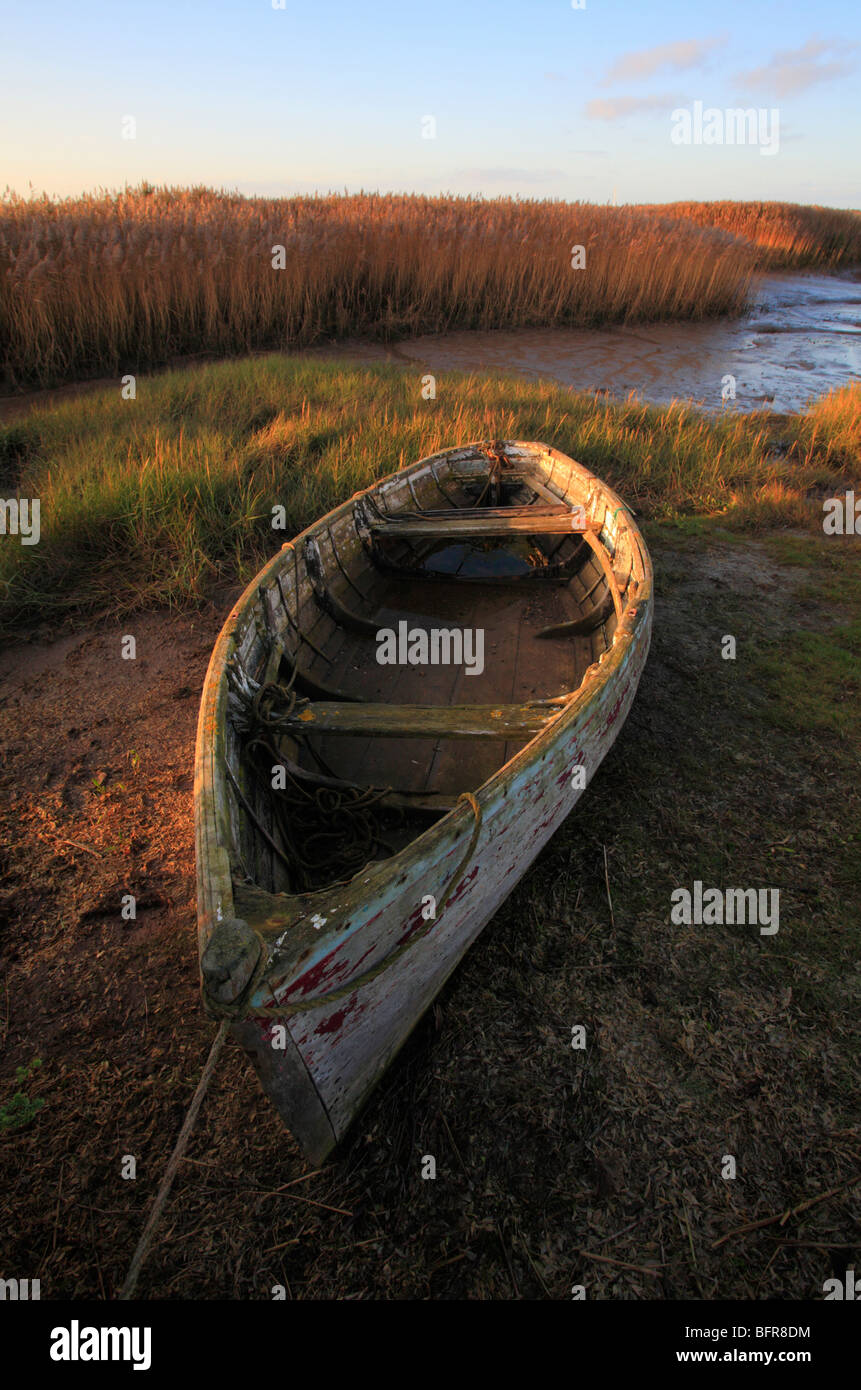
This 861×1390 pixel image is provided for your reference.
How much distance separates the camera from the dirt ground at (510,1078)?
1.88m

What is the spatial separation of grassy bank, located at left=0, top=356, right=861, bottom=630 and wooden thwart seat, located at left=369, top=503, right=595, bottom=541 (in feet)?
3.21

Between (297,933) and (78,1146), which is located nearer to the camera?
(297,933)

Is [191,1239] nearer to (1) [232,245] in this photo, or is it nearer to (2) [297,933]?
(2) [297,933]

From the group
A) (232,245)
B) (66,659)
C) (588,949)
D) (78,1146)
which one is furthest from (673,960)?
(232,245)

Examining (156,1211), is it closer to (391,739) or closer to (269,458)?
(391,739)

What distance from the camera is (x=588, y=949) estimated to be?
265cm

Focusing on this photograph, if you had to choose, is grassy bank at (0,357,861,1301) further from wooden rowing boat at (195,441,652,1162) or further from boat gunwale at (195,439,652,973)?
boat gunwale at (195,439,652,973)

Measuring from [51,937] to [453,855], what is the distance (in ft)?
5.76

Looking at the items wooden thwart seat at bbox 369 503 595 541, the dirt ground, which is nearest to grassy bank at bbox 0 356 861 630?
wooden thwart seat at bbox 369 503 595 541

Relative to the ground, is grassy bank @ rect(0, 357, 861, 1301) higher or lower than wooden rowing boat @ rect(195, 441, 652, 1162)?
lower

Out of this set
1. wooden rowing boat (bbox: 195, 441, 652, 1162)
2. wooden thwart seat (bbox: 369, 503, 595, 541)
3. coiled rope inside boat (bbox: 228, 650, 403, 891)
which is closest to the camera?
wooden rowing boat (bbox: 195, 441, 652, 1162)

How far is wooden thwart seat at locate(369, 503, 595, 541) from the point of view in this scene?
4.62 m

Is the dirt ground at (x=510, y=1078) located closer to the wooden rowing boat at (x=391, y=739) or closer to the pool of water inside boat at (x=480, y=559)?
the wooden rowing boat at (x=391, y=739)

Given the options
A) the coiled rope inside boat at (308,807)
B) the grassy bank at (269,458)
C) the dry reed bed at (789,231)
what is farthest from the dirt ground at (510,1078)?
the dry reed bed at (789,231)
